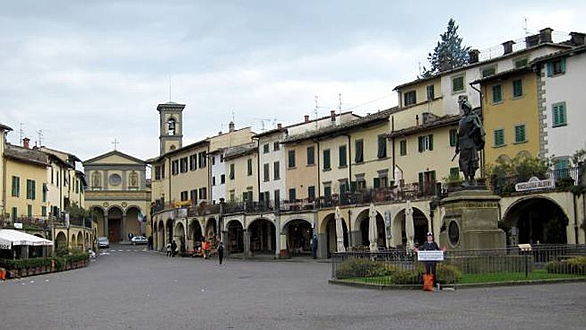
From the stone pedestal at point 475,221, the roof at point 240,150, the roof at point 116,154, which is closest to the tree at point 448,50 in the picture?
the roof at point 240,150

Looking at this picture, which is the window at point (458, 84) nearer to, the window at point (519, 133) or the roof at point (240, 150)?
the window at point (519, 133)

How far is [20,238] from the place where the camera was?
4262 cm

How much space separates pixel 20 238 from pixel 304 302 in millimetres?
27448

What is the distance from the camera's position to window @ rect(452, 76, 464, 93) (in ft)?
162

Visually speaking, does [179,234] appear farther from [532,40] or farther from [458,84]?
[532,40]

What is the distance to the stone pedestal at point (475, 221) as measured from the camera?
80.0 feet

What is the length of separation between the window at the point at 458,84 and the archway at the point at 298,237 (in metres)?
15.8

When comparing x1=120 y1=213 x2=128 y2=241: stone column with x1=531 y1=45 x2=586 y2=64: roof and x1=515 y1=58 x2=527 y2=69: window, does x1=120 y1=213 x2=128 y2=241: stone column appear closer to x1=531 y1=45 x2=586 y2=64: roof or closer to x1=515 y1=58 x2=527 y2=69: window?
x1=515 y1=58 x2=527 y2=69: window

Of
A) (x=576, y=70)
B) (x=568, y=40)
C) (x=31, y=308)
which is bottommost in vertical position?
(x=31, y=308)

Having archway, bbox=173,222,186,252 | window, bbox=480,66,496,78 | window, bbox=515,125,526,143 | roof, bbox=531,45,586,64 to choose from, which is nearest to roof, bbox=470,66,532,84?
roof, bbox=531,45,586,64

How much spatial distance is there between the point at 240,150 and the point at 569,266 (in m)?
48.9

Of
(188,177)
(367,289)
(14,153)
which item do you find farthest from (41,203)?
(367,289)

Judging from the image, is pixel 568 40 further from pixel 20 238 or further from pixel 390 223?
pixel 20 238

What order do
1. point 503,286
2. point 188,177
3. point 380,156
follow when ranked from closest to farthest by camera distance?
1. point 503,286
2. point 380,156
3. point 188,177
